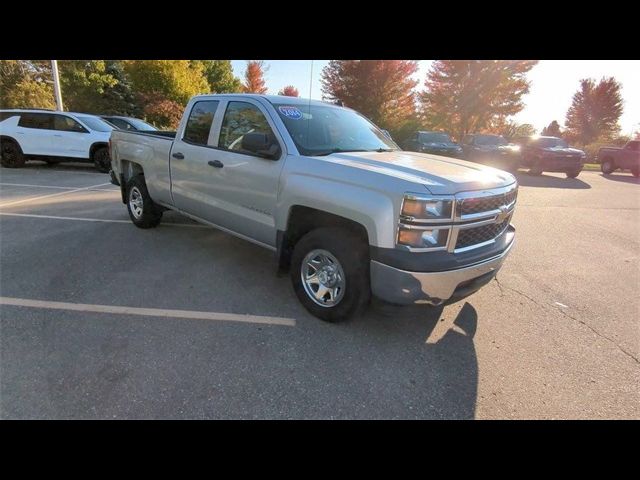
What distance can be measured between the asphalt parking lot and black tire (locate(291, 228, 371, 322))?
19 cm

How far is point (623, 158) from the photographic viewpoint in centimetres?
1852

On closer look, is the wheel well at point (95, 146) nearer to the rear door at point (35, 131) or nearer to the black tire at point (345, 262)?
the rear door at point (35, 131)

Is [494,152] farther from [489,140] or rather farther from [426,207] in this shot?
[426,207]

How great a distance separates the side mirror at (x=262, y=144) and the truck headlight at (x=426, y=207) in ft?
4.67

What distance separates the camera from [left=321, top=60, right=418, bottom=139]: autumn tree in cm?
2362

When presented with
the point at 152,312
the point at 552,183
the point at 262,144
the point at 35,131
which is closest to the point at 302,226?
the point at 262,144

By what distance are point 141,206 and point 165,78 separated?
23.8 m

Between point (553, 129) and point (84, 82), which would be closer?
point (84, 82)

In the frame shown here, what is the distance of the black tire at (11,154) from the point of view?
11.8 m

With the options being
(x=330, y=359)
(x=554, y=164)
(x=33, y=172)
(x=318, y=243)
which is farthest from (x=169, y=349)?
(x=554, y=164)

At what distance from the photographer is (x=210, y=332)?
3.16 metres
